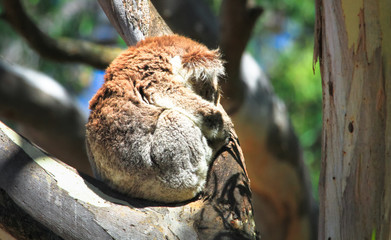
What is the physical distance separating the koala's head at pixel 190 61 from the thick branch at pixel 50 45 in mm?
3092

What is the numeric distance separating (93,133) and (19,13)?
341 centimetres

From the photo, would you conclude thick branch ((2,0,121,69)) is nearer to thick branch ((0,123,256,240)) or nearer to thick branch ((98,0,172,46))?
thick branch ((98,0,172,46))

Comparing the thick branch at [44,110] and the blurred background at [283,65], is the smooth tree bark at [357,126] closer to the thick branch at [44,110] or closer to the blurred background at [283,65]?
the blurred background at [283,65]

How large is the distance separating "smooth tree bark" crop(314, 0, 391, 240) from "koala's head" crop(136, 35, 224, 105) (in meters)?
0.77

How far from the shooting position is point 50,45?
5.62 m

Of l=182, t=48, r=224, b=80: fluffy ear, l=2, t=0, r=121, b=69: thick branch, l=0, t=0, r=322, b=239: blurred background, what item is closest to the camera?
l=182, t=48, r=224, b=80: fluffy ear

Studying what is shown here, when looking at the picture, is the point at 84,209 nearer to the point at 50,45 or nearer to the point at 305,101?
the point at 50,45

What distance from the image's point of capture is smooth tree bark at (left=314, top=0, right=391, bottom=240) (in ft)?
7.36

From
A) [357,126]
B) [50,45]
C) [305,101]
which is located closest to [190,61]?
[357,126]

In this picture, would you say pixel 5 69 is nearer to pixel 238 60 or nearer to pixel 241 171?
pixel 238 60

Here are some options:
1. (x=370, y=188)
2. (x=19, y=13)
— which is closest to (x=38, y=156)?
(x=370, y=188)

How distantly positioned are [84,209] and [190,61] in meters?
1.15

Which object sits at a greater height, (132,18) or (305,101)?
(305,101)

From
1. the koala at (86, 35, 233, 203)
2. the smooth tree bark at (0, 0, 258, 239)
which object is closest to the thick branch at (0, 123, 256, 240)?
the smooth tree bark at (0, 0, 258, 239)
